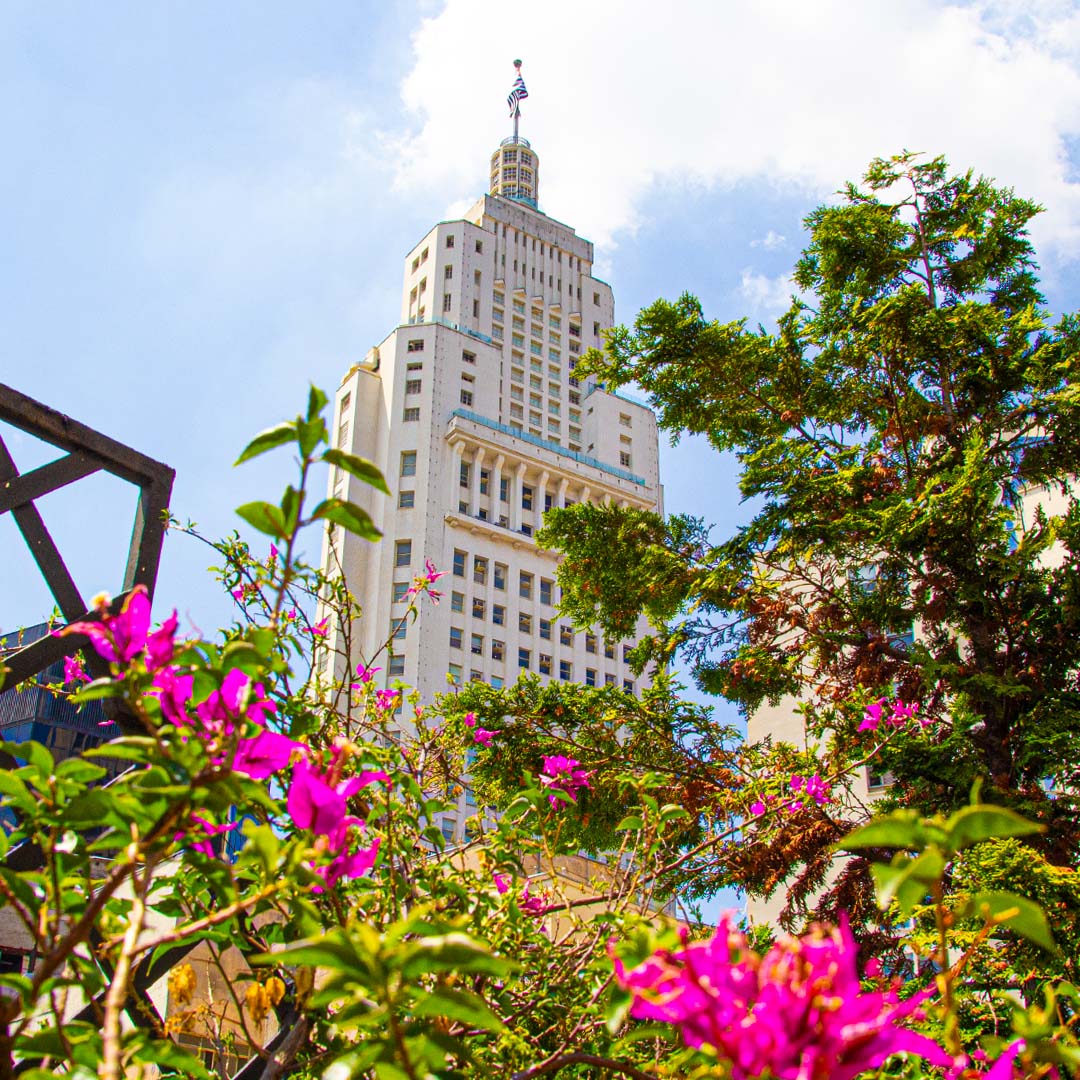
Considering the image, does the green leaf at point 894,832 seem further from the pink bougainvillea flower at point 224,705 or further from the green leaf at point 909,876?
the pink bougainvillea flower at point 224,705

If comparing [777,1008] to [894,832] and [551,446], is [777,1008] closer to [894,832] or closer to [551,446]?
[894,832]

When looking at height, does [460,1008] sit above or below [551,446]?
below

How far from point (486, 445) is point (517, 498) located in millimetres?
2887

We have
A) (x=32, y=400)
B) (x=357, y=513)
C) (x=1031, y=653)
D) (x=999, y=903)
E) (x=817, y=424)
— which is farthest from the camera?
(x=817, y=424)

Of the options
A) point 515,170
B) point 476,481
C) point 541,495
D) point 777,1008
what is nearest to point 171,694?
point 777,1008

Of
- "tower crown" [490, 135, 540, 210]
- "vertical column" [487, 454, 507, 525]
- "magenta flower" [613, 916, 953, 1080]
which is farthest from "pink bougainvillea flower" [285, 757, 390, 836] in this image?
"tower crown" [490, 135, 540, 210]

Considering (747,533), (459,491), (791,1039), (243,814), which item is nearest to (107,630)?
→ (243,814)

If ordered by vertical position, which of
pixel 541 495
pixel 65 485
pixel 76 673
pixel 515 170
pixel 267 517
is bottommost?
pixel 267 517

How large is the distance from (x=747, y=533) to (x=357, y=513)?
7.68 m

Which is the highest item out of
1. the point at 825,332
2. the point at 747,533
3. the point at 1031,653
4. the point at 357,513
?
the point at 825,332

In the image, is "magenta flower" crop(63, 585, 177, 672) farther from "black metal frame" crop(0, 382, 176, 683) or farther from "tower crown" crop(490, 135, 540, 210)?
"tower crown" crop(490, 135, 540, 210)

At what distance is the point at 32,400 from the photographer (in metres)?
2.87

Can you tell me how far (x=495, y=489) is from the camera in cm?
4800

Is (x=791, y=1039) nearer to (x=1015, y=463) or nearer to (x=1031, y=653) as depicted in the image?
(x=1031, y=653)
